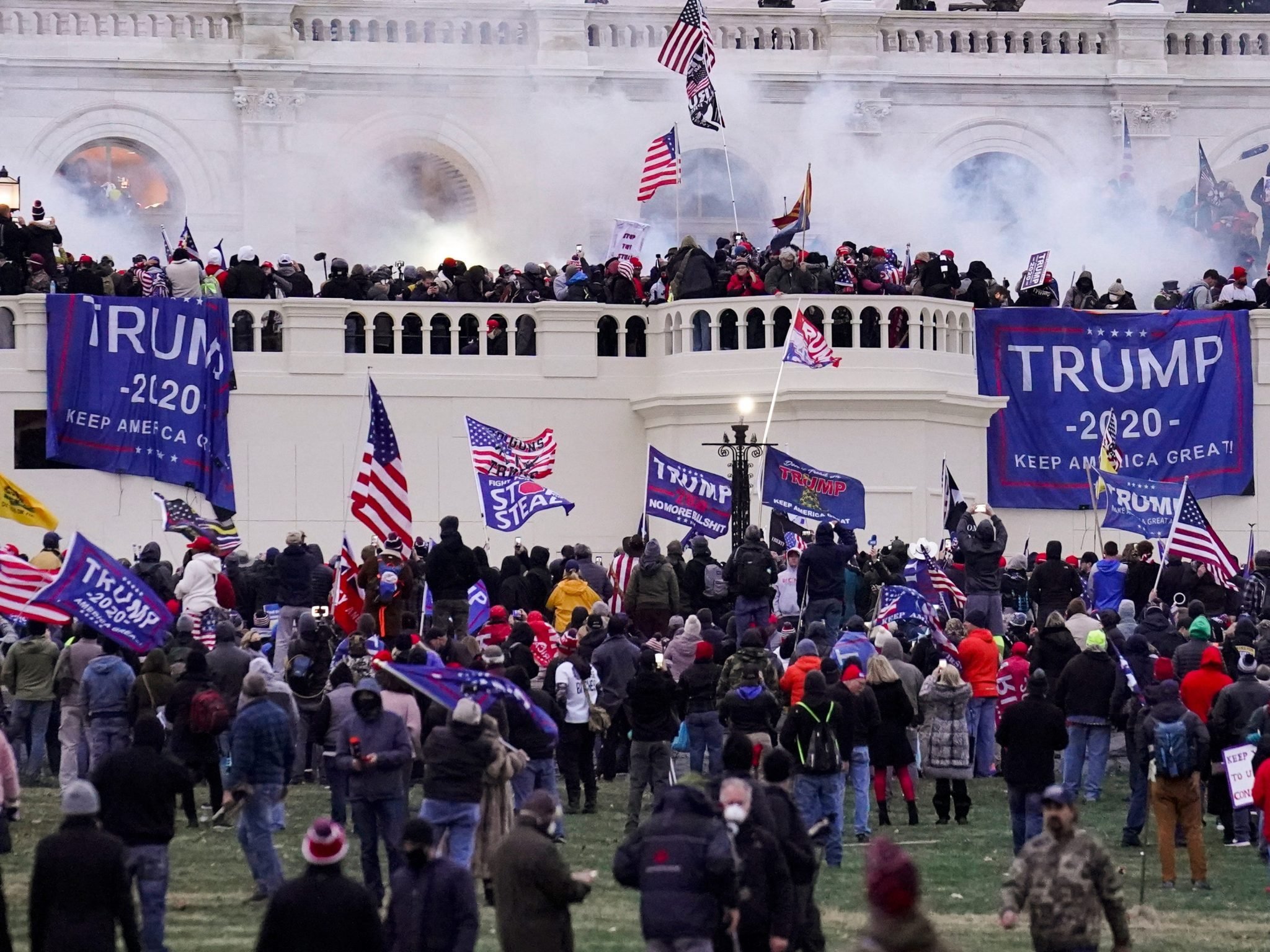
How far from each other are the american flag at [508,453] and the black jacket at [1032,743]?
33.3ft

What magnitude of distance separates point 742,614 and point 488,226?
54.3ft

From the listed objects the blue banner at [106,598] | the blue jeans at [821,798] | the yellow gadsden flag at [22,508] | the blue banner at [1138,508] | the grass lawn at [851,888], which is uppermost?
the blue banner at [1138,508]

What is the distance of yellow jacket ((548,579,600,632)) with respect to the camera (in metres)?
26.5

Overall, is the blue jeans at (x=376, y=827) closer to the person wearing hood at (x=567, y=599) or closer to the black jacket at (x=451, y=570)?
Answer: the black jacket at (x=451, y=570)

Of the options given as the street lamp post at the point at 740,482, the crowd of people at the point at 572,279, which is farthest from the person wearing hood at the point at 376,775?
the crowd of people at the point at 572,279

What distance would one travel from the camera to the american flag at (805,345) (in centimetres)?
3177

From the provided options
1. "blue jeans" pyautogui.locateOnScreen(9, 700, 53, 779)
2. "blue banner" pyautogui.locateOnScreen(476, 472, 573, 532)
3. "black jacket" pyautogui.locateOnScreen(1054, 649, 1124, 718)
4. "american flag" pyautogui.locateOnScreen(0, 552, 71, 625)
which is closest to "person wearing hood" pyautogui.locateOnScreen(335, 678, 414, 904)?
"american flag" pyautogui.locateOnScreen(0, 552, 71, 625)

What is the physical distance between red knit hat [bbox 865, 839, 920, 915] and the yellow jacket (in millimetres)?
15453

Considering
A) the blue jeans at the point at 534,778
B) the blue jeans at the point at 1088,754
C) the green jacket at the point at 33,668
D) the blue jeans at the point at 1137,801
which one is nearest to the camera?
the blue jeans at the point at 534,778

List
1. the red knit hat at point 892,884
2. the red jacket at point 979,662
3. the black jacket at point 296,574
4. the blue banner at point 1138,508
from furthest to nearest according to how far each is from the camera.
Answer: the blue banner at point 1138,508, the black jacket at point 296,574, the red jacket at point 979,662, the red knit hat at point 892,884

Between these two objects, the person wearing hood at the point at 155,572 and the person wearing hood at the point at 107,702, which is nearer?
the person wearing hood at the point at 107,702

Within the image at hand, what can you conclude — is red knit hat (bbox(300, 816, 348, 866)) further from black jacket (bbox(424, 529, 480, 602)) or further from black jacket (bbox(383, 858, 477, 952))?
black jacket (bbox(424, 529, 480, 602))

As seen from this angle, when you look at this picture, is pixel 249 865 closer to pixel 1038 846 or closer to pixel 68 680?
pixel 68 680

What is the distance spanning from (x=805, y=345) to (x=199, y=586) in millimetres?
9130
